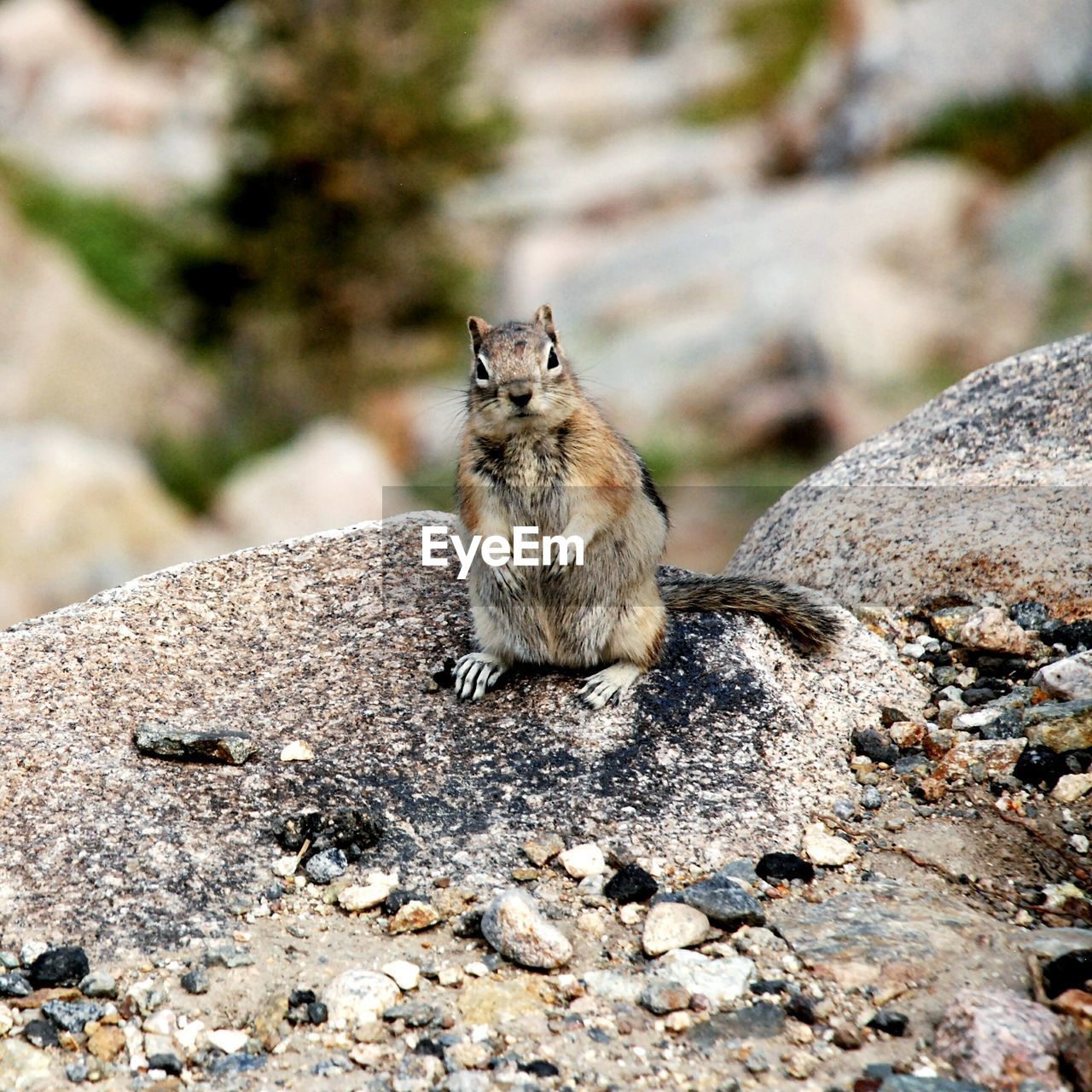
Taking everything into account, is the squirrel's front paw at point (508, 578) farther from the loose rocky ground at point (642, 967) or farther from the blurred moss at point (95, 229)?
the blurred moss at point (95, 229)

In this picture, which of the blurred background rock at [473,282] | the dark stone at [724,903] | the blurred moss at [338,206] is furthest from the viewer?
the blurred moss at [338,206]

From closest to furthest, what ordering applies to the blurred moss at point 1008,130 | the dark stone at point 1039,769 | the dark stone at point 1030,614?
the dark stone at point 1039,769 → the dark stone at point 1030,614 → the blurred moss at point 1008,130

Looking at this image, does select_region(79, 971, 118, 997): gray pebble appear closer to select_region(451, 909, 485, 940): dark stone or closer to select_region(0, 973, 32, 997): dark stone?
select_region(0, 973, 32, 997): dark stone

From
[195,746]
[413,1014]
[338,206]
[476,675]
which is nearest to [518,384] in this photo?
[476,675]

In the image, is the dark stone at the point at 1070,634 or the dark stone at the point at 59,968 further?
the dark stone at the point at 1070,634

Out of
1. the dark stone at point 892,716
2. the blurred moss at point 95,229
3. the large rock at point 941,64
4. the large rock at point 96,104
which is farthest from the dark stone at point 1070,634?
the large rock at point 96,104

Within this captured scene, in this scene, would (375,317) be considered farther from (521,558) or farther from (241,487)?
(521,558)

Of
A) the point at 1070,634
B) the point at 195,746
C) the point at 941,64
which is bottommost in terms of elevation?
the point at 195,746

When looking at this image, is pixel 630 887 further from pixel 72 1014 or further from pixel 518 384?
pixel 518 384
